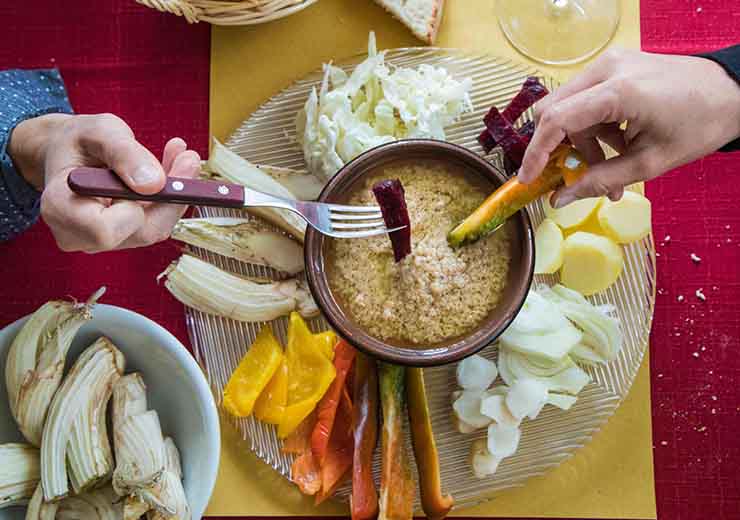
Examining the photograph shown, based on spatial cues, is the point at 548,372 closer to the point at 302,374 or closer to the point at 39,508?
the point at 302,374

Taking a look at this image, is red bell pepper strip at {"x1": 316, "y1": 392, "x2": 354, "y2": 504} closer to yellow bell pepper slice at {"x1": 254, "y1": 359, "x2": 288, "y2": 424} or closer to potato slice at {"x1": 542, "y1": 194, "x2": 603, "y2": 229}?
yellow bell pepper slice at {"x1": 254, "y1": 359, "x2": 288, "y2": 424}

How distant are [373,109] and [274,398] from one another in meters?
0.70

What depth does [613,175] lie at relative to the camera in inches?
60.3

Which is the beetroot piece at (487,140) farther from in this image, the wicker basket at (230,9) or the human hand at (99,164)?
the human hand at (99,164)

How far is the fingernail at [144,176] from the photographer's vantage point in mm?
1440

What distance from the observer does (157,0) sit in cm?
187

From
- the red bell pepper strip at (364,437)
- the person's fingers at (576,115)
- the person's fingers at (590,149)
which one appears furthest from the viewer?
the red bell pepper strip at (364,437)

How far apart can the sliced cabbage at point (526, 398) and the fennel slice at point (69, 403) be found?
33.5 inches

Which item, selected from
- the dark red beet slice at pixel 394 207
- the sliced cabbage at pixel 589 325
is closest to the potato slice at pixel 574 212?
the sliced cabbage at pixel 589 325

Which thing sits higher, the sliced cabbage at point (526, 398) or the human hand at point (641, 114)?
the human hand at point (641, 114)

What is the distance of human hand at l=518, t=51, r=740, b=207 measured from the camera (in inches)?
56.8

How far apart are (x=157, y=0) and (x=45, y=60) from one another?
17.2 inches

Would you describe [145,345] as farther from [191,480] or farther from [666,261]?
[666,261]

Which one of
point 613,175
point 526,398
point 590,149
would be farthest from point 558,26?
point 526,398
